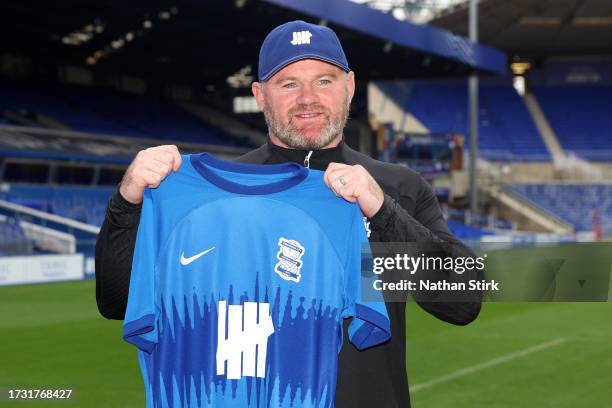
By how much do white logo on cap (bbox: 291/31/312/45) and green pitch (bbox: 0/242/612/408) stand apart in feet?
18.2

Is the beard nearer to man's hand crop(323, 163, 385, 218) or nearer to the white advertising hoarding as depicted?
man's hand crop(323, 163, 385, 218)

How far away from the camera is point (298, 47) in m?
3.18

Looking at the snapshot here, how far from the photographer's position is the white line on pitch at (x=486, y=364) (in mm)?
8977

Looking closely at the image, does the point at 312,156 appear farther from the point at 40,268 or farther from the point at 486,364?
the point at 40,268

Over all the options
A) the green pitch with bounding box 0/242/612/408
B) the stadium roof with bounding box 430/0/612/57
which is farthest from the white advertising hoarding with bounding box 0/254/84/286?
the stadium roof with bounding box 430/0/612/57

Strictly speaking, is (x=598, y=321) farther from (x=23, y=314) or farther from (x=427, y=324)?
(x=23, y=314)

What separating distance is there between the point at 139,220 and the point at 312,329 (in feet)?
2.42

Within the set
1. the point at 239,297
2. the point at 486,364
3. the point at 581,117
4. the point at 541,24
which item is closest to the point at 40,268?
the point at 486,364

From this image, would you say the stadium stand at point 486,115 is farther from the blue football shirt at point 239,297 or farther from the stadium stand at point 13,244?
the blue football shirt at point 239,297

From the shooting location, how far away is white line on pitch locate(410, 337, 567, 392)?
29.5 feet

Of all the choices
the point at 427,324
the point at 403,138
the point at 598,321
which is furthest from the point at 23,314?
the point at 403,138

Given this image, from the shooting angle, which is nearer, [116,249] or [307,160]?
[116,249]

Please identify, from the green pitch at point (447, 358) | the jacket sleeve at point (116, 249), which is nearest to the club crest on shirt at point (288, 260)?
the jacket sleeve at point (116, 249)

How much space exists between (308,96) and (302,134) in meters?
0.16
